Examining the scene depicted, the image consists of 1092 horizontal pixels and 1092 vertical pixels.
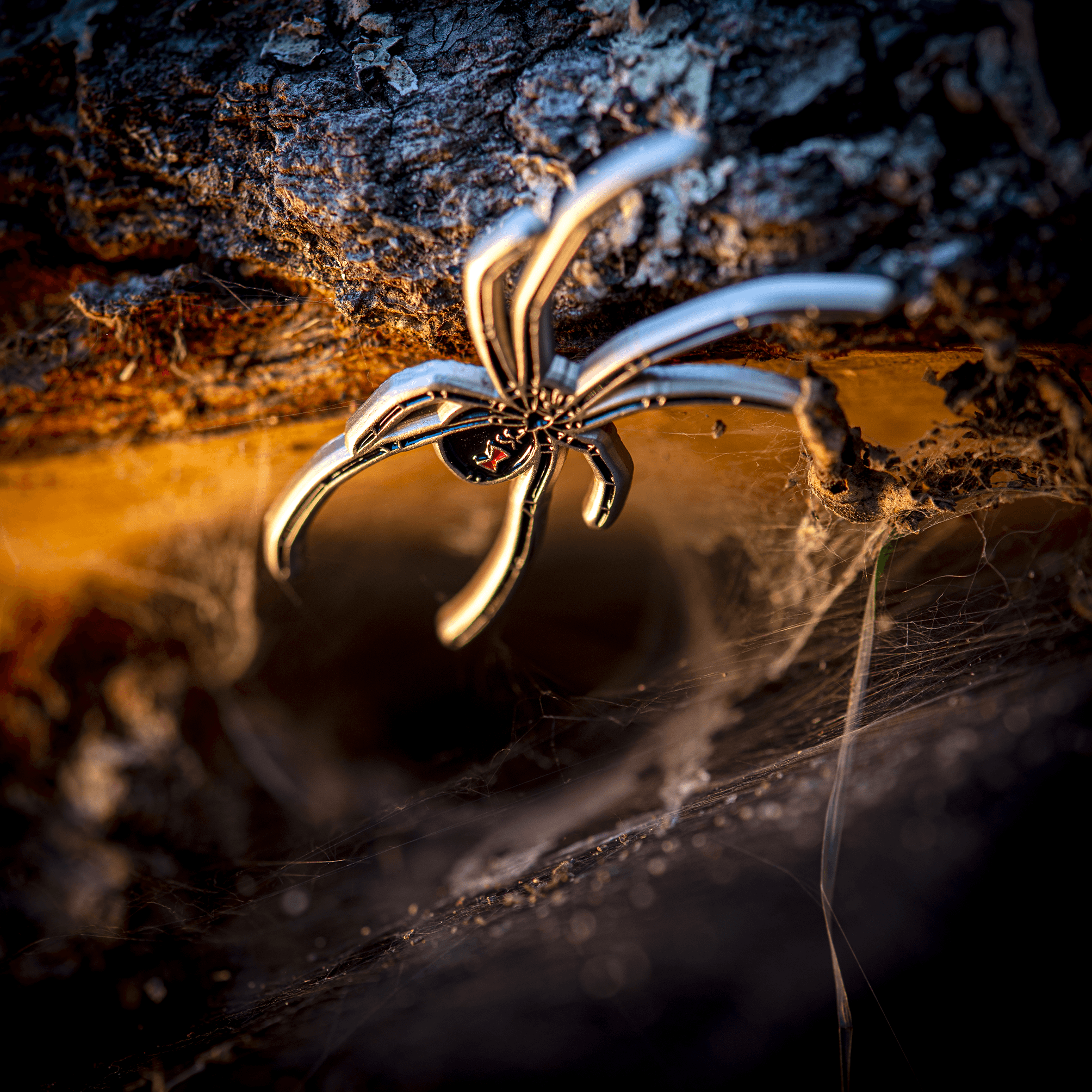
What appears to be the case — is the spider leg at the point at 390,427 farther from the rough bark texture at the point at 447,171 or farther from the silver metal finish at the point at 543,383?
the rough bark texture at the point at 447,171

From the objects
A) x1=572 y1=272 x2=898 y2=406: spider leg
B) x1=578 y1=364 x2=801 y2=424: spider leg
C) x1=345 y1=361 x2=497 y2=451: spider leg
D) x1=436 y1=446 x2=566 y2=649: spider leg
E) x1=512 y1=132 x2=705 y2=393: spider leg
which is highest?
x1=512 y1=132 x2=705 y2=393: spider leg

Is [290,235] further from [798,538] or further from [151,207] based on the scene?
[798,538]

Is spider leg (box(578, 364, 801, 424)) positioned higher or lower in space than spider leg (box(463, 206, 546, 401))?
lower

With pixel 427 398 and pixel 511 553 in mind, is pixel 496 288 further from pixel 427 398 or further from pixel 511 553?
pixel 511 553

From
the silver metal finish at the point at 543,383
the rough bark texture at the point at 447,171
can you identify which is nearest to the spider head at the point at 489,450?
the silver metal finish at the point at 543,383

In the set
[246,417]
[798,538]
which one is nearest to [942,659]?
[798,538]

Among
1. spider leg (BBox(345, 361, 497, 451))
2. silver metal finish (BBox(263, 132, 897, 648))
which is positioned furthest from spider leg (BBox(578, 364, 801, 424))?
spider leg (BBox(345, 361, 497, 451))

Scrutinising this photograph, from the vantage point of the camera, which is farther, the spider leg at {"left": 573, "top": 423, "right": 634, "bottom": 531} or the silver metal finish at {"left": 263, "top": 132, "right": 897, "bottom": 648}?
the spider leg at {"left": 573, "top": 423, "right": 634, "bottom": 531}

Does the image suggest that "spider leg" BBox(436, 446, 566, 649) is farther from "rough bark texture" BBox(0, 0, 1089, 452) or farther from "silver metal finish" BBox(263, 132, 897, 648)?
"rough bark texture" BBox(0, 0, 1089, 452)
